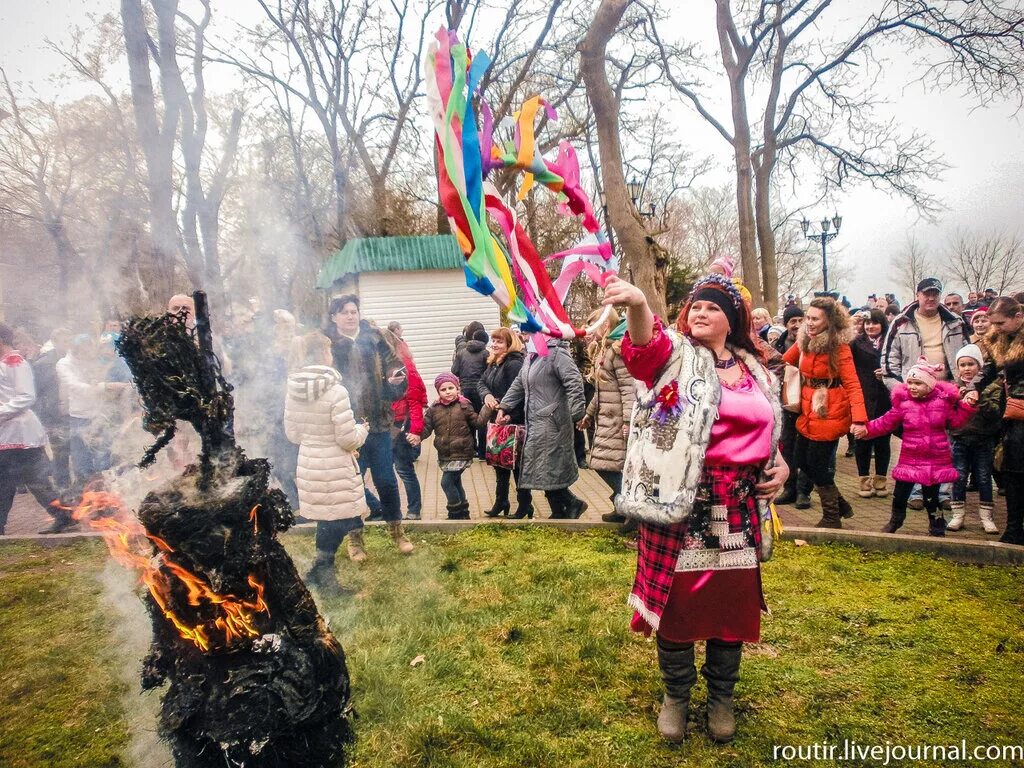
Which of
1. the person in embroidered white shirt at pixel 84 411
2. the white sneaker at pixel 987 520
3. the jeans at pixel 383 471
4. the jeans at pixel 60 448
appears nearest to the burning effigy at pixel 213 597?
the person in embroidered white shirt at pixel 84 411

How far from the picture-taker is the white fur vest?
95.7 inches

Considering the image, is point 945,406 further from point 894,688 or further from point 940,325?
point 894,688

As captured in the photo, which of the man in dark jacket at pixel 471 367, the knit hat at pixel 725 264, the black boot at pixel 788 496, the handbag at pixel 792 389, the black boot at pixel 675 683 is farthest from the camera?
the man in dark jacket at pixel 471 367

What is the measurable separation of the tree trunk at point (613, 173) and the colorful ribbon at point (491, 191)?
6114mm

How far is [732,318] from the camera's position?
2711mm

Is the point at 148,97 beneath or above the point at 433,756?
above

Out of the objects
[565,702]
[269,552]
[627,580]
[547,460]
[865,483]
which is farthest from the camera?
[865,483]

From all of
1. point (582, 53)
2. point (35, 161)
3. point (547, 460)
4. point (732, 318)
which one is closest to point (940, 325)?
point (547, 460)

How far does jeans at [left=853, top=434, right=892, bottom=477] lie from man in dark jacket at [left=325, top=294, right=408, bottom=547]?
15.8 feet

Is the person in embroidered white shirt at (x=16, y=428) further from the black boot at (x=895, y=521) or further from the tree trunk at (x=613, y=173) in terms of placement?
the black boot at (x=895, y=521)

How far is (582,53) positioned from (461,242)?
802cm

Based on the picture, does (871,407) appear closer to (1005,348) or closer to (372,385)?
(1005,348)

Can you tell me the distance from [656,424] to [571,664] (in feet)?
4.94

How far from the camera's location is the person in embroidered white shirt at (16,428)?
547 centimetres
